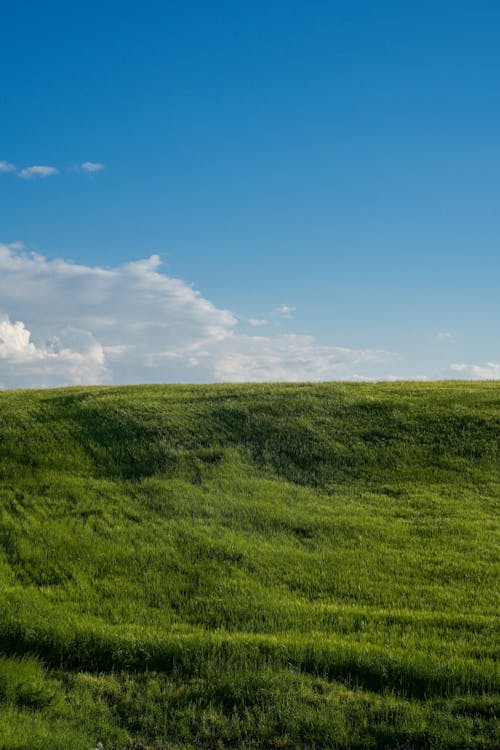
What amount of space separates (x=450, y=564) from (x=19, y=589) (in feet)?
36.4

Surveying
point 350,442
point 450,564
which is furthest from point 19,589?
point 350,442

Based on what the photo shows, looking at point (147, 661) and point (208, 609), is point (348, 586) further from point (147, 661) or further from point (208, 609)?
point (147, 661)

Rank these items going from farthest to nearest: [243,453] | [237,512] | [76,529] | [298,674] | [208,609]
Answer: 1. [243,453]
2. [237,512]
3. [76,529]
4. [208,609]
5. [298,674]

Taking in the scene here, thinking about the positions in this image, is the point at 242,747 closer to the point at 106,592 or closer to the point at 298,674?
the point at 298,674

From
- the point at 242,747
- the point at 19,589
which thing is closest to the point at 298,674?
the point at 242,747

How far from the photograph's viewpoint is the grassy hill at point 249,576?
907cm

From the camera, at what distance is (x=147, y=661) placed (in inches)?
427

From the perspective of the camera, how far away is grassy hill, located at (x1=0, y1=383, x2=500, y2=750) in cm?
907

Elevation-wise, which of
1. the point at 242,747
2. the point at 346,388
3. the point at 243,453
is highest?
the point at 346,388

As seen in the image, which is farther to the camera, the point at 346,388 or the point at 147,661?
the point at 346,388

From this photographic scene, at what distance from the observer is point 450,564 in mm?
16141

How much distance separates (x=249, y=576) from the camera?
15.3 meters

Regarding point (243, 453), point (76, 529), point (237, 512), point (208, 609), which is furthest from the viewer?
point (243, 453)

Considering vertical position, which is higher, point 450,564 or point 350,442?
point 350,442
